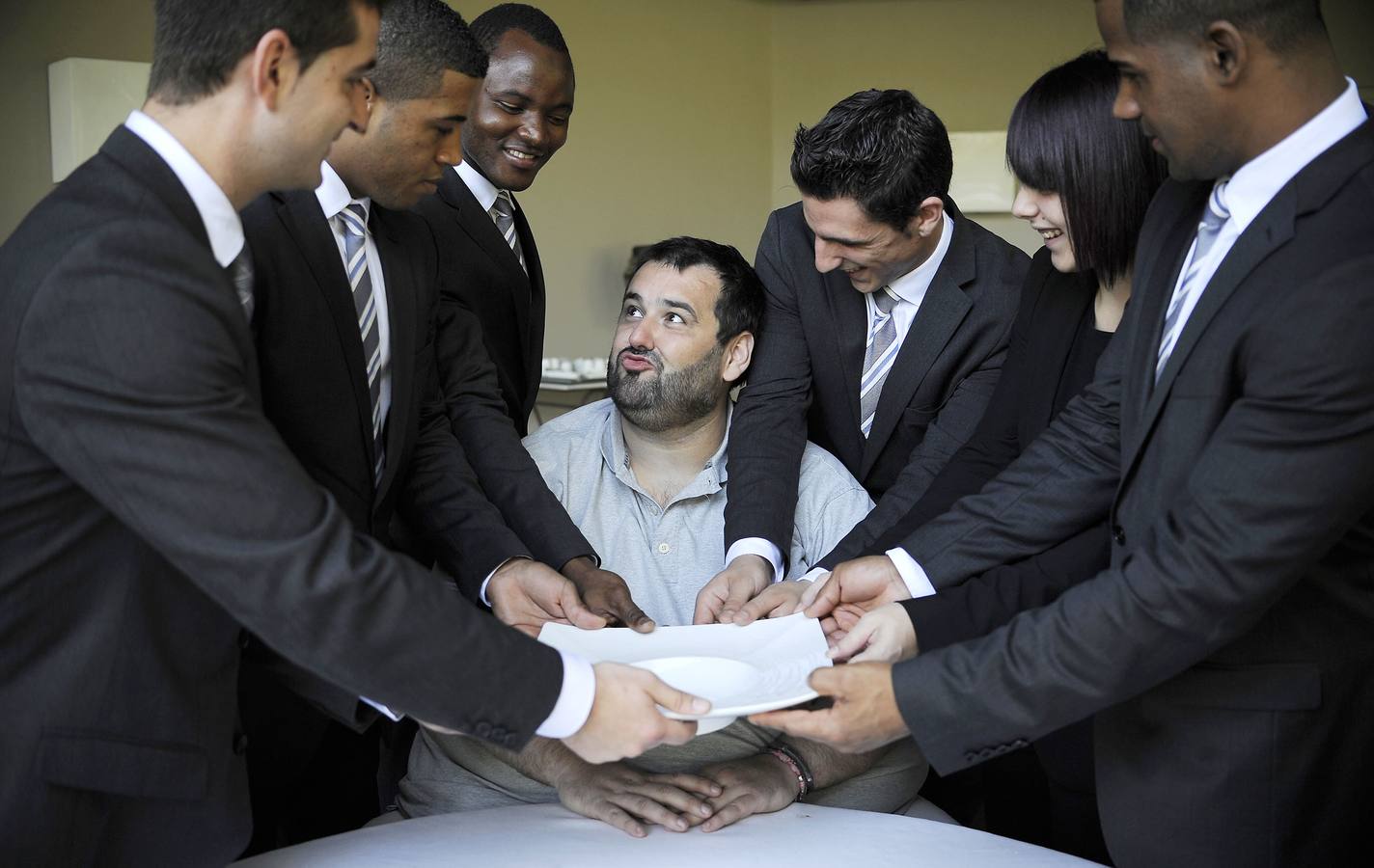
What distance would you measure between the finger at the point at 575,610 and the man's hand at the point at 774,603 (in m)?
0.28

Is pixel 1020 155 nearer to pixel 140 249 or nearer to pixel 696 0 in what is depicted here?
pixel 140 249

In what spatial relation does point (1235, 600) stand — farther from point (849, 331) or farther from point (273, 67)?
point (849, 331)

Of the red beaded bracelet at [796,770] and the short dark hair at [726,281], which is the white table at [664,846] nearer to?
the red beaded bracelet at [796,770]

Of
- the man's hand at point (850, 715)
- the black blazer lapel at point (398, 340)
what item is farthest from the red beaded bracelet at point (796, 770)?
the black blazer lapel at point (398, 340)

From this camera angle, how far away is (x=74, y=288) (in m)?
1.35

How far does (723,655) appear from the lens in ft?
7.06

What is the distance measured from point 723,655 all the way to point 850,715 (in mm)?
340

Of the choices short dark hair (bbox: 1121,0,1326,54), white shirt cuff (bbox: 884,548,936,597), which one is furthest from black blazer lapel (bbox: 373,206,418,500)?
short dark hair (bbox: 1121,0,1326,54)

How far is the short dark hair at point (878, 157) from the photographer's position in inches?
117

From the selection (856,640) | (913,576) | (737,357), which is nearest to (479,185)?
(737,357)

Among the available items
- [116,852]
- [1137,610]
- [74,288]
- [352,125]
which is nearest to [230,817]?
[116,852]

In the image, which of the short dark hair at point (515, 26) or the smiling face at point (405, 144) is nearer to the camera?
the smiling face at point (405, 144)

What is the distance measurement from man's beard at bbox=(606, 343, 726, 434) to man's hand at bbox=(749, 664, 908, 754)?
127cm

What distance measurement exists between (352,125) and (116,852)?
0.93m
